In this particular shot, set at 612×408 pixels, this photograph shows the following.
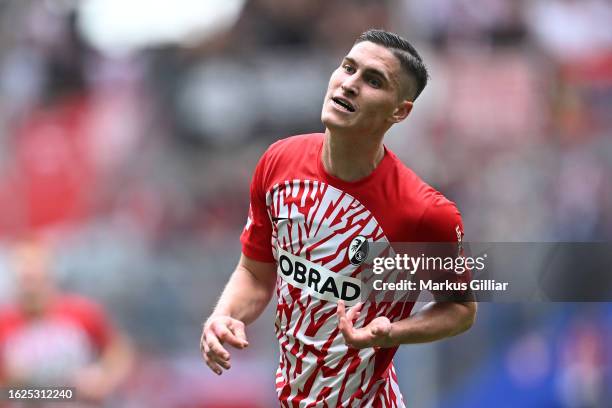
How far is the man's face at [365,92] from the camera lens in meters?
4.82

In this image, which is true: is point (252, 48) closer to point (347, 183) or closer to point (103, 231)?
point (103, 231)

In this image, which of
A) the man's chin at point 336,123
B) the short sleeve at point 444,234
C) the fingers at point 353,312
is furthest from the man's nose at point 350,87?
the fingers at point 353,312

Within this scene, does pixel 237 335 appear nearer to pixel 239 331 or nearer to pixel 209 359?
pixel 239 331

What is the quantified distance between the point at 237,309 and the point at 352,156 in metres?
0.87

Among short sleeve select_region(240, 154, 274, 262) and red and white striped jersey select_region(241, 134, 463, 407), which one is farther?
short sleeve select_region(240, 154, 274, 262)

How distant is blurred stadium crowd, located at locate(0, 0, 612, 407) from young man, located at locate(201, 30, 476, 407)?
14.8 ft

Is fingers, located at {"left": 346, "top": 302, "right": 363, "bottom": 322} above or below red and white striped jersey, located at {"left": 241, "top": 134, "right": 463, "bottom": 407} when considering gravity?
below

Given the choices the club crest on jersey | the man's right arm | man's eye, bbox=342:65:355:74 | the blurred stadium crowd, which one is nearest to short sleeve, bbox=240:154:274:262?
the man's right arm

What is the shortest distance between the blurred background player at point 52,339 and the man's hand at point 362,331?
4992 mm

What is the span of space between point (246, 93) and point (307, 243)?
7.27 m

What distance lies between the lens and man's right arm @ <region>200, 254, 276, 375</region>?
4.71m

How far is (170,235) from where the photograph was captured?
36.9 feet

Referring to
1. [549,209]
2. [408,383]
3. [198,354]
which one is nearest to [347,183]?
[408,383]

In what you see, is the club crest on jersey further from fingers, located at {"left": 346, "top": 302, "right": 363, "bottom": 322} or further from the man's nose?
the man's nose
